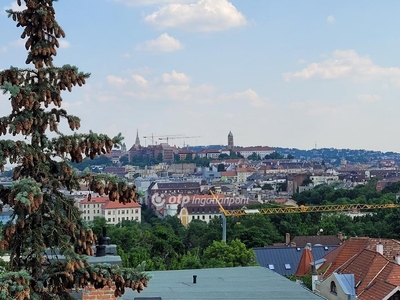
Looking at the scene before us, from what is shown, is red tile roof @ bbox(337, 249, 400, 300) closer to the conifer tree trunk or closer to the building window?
the building window

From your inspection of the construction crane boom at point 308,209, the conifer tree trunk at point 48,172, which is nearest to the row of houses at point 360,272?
the conifer tree trunk at point 48,172

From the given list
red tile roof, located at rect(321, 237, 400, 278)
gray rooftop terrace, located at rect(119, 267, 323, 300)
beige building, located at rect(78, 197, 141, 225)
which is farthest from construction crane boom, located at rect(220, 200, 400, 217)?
gray rooftop terrace, located at rect(119, 267, 323, 300)

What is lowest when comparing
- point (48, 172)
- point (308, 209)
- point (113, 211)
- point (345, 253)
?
point (113, 211)

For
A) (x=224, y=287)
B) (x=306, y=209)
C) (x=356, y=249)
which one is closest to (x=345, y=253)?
(x=356, y=249)

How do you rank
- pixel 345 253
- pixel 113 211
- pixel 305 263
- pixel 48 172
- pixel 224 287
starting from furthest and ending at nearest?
pixel 113 211
pixel 305 263
pixel 345 253
pixel 224 287
pixel 48 172

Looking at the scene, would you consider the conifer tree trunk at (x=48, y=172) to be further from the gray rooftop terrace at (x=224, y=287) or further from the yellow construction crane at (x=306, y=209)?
the yellow construction crane at (x=306, y=209)

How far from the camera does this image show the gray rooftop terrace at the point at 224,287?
34.3 feet

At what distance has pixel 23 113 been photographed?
5.51 meters

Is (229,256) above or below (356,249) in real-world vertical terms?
below

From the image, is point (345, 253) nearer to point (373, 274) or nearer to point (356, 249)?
point (356, 249)

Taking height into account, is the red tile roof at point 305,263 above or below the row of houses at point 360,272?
below

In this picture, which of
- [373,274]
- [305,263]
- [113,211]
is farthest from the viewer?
[113,211]

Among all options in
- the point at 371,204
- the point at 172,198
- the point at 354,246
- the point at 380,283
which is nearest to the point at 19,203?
the point at 380,283

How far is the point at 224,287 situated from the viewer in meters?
11.3
